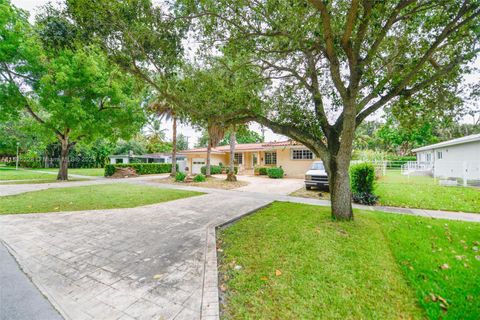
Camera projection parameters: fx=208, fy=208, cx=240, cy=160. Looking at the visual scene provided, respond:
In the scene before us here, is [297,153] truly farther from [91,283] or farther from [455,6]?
[91,283]

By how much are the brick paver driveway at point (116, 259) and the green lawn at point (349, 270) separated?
69 cm

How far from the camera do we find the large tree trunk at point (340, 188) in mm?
5777

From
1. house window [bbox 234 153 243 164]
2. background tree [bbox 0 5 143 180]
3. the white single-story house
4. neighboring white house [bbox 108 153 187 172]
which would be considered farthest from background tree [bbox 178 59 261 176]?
neighboring white house [bbox 108 153 187 172]

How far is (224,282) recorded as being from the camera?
312cm

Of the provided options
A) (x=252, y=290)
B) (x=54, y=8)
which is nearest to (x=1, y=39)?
(x=54, y=8)

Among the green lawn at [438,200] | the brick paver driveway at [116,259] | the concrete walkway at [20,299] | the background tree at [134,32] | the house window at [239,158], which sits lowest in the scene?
the concrete walkway at [20,299]

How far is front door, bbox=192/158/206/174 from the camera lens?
26.2m

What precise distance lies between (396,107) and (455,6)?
3.06 meters

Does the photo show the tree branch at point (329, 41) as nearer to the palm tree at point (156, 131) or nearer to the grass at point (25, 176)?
the grass at point (25, 176)

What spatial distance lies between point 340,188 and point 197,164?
22220mm

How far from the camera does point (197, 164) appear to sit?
86.9 ft

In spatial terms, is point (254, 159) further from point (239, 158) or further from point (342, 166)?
point (342, 166)

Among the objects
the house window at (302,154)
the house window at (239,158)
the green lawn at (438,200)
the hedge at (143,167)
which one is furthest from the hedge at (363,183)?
the hedge at (143,167)

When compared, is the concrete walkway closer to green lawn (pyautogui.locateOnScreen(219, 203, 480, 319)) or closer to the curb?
the curb
